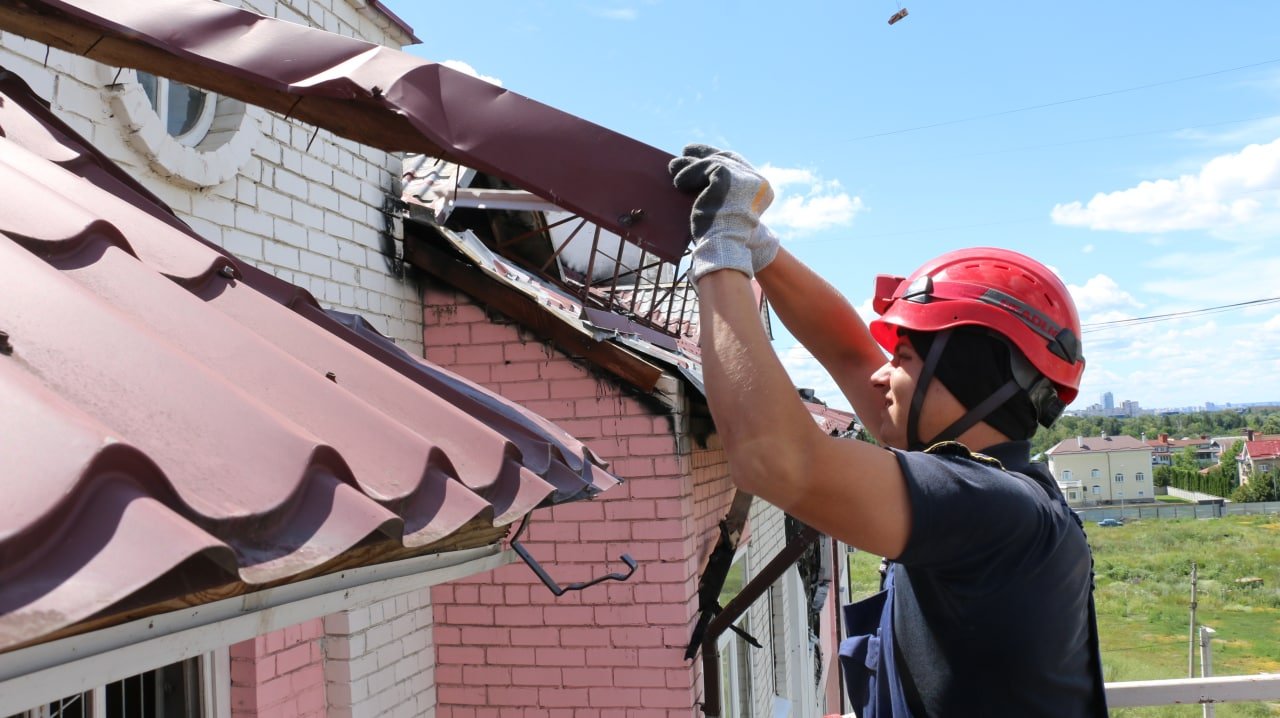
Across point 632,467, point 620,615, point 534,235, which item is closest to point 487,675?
point 620,615

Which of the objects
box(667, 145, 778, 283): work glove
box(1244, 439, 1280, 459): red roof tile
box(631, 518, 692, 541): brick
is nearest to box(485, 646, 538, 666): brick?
box(631, 518, 692, 541): brick

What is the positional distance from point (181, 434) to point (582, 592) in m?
3.82

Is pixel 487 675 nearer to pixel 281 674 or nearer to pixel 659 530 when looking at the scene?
pixel 659 530

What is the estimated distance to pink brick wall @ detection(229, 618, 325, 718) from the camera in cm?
322

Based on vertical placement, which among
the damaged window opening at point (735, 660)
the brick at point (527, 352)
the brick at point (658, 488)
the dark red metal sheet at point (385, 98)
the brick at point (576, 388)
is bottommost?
A: the damaged window opening at point (735, 660)

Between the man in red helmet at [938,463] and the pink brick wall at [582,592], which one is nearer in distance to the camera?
the man in red helmet at [938,463]

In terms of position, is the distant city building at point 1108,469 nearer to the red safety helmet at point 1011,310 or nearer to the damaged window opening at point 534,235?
the damaged window opening at point 534,235

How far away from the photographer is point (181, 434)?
111cm

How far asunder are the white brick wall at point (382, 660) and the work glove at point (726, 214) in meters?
2.80

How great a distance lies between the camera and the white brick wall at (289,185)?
2885 millimetres

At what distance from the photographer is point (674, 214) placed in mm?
1792

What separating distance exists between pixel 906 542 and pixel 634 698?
3558 mm

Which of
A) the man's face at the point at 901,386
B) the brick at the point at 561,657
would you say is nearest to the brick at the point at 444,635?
the brick at the point at 561,657

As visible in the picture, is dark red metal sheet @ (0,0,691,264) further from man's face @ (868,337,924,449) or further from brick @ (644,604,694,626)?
brick @ (644,604,694,626)
